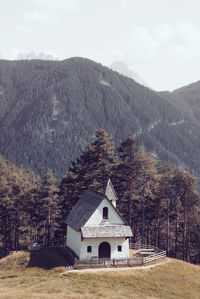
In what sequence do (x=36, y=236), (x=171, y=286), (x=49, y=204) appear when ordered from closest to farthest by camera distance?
(x=171, y=286)
(x=49, y=204)
(x=36, y=236)

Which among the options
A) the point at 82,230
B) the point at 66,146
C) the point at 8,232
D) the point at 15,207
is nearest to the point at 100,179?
the point at 82,230

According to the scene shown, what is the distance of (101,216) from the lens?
39.9 meters

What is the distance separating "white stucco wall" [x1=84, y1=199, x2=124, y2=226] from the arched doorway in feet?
8.67

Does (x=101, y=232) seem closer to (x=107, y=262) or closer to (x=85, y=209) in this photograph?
(x=107, y=262)

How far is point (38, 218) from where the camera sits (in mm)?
58812

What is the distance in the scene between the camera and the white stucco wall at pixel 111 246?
37938mm

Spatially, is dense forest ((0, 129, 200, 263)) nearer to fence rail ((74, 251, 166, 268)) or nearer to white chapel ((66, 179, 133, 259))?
white chapel ((66, 179, 133, 259))

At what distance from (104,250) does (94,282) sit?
7946 millimetres

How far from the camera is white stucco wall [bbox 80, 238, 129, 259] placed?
1494 inches

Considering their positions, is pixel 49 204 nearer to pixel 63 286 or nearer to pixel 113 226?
pixel 113 226

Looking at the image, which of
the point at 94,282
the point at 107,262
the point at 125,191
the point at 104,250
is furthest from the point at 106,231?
the point at 125,191

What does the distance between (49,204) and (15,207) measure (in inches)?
310

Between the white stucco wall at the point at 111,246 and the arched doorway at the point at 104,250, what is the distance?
1.49 feet

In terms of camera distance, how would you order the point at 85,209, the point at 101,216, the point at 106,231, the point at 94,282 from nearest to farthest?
1. the point at 94,282
2. the point at 106,231
3. the point at 101,216
4. the point at 85,209
